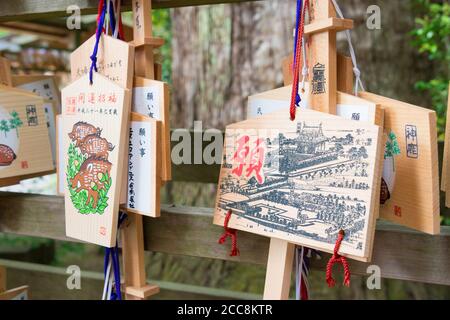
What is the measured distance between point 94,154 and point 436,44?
205 cm

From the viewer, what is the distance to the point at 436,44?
2404 mm

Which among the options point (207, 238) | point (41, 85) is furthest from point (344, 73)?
point (41, 85)

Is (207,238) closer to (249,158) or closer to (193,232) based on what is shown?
(193,232)

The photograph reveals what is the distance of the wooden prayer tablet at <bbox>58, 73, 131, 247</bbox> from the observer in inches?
33.8

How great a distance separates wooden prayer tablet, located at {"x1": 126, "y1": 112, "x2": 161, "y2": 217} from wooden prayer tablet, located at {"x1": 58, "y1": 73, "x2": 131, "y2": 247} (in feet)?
0.06

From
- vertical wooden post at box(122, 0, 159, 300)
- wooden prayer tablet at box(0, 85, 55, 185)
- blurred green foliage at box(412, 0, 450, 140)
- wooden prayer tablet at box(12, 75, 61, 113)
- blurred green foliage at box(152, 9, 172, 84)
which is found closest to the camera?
vertical wooden post at box(122, 0, 159, 300)

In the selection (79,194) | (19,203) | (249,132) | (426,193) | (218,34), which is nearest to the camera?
(426,193)

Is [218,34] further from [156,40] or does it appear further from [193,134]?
[156,40]

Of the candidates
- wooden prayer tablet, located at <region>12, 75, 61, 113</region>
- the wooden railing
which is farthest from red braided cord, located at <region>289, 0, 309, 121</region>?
wooden prayer tablet, located at <region>12, 75, 61, 113</region>

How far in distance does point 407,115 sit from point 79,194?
60cm

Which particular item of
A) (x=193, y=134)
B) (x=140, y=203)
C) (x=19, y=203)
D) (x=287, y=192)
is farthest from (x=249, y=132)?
(x=19, y=203)

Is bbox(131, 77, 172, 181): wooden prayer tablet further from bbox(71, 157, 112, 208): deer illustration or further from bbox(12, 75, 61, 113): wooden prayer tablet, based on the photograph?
bbox(12, 75, 61, 113): wooden prayer tablet
